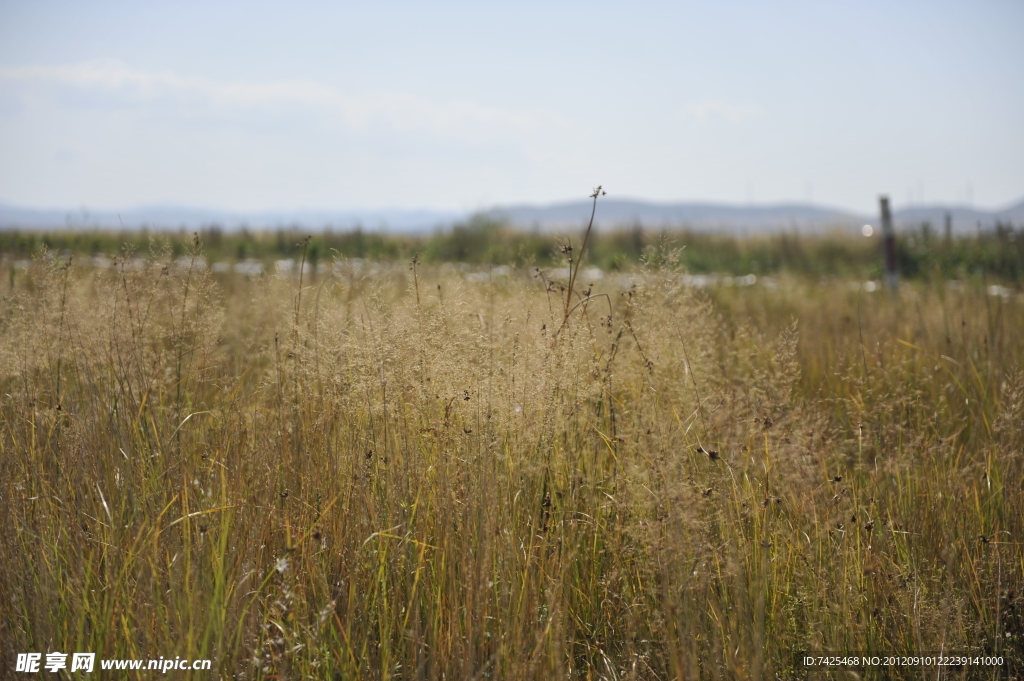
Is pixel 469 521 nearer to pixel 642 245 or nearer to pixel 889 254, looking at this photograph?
pixel 889 254

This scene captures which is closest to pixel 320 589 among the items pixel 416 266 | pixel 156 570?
pixel 156 570

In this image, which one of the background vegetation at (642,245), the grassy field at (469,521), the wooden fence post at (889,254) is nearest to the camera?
the grassy field at (469,521)

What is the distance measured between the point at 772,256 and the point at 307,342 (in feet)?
52.4

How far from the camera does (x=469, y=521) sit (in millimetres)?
1727

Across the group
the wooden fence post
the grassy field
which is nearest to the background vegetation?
the wooden fence post

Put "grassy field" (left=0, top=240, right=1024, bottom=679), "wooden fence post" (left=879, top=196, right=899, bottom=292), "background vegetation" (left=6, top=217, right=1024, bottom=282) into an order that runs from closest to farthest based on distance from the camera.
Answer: "grassy field" (left=0, top=240, right=1024, bottom=679) < "wooden fence post" (left=879, top=196, right=899, bottom=292) < "background vegetation" (left=6, top=217, right=1024, bottom=282)

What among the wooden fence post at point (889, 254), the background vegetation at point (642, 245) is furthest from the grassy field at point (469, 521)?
the background vegetation at point (642, 245)

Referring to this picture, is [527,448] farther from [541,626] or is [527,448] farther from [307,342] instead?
[307,342]

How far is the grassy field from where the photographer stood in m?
1.60

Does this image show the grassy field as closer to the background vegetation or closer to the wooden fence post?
the wooden fence post

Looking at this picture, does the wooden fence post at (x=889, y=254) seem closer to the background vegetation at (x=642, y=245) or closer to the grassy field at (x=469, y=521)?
the grassy field at (x=469, y=521)

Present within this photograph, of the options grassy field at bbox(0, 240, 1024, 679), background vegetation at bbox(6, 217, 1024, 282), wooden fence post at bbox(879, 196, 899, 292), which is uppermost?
background vegetation at bbox(6, 217, 1024, 282)

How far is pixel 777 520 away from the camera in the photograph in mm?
1942

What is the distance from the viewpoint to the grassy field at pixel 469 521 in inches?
63.1
